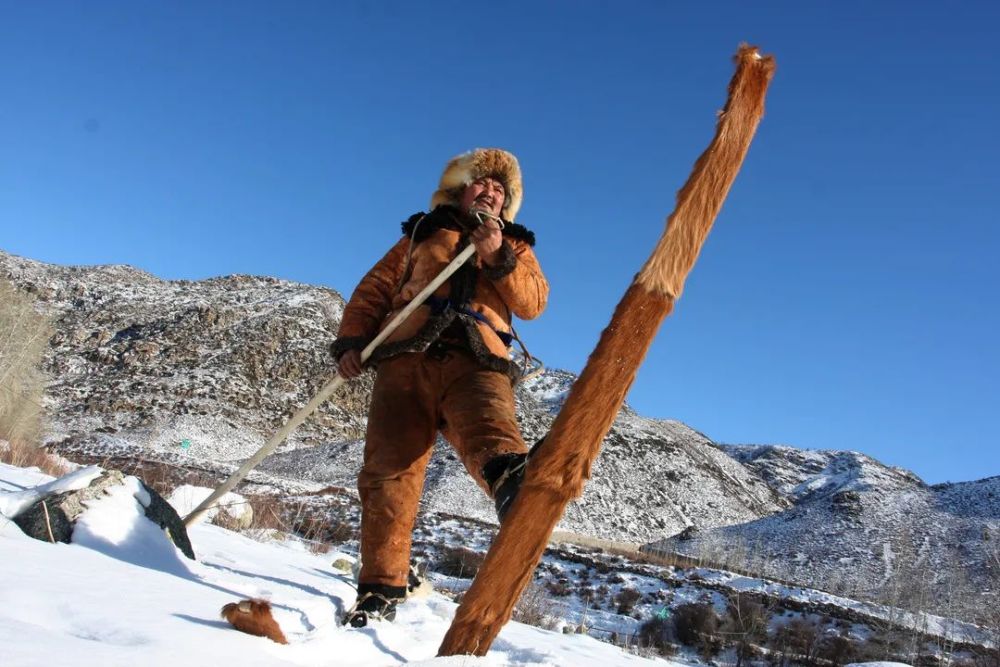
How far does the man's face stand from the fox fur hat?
77 mm

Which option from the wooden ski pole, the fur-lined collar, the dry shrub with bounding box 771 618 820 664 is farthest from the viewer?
the dry shrub with bounding box 771 618 820 664

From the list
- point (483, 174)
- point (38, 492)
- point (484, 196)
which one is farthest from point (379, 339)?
point (38, 492)

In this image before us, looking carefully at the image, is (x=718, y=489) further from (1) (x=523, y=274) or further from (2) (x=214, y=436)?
(1) (x=523, y=274)

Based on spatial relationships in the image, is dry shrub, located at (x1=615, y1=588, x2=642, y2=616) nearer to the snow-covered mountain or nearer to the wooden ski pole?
the wooden ski pole

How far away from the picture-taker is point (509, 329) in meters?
3.02

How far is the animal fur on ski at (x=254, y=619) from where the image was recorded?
5.09 feet

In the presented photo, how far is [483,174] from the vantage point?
11.3 ft

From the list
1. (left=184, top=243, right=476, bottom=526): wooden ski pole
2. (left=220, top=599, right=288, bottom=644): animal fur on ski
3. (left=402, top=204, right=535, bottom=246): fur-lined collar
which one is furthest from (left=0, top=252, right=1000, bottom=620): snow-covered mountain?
(left=220, top=599, right=288, bottom=644): animal fur on ski

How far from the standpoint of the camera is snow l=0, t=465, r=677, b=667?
47.5 inches

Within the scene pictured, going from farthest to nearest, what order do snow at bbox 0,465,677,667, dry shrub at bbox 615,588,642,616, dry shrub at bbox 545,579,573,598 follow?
dry shrub at bbox 545,579,573,598
dry shrub at bbox 615,588,642,616
snow at bbox 0,465,677,667

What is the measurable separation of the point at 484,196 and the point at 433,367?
0.97 meters

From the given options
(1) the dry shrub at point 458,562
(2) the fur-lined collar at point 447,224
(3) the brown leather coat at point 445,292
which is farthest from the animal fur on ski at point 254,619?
(1) the dry shrub at point 458,562

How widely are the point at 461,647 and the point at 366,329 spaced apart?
5.99 feet

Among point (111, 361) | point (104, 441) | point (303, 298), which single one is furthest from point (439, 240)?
point (303, 298)
